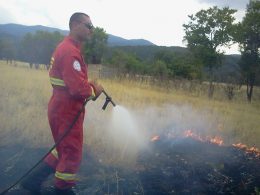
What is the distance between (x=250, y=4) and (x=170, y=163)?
1894 centimetres

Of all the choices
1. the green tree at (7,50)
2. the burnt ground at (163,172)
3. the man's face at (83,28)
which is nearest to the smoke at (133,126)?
the burnt ground at (163,172)

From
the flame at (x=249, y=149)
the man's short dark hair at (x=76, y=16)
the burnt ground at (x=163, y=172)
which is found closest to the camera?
the man's short dark hair at (x=76, y=16)

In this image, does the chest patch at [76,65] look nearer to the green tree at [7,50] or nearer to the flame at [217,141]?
the flame at [217,141]

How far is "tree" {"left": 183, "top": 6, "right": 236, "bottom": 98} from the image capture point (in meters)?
23.1

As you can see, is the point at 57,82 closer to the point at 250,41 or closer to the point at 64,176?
the point at 64,176

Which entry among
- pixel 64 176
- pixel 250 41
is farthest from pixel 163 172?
pixel 250 41

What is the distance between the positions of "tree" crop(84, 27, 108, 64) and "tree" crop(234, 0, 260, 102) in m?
30.1

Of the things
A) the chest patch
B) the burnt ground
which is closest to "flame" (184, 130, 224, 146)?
the burnt ground

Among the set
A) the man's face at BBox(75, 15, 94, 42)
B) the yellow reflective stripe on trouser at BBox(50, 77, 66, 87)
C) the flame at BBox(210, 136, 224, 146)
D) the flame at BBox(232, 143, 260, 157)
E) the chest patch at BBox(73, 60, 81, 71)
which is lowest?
the flame at BBox(232, 143, 260, 157)

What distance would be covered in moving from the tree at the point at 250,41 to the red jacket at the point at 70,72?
19.2 meters

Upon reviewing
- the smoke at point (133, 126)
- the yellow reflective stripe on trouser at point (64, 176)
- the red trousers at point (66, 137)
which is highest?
the red trousers at point (66, 137)

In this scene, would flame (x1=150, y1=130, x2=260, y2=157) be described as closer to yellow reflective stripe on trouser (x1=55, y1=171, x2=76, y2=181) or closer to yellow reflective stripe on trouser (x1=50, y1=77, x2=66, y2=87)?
yellow reflective stripe on trouser (x1=55, y1=171, x2=76, y2=181)

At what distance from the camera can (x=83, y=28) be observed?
3.92 m

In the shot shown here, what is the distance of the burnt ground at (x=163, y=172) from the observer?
518cm
